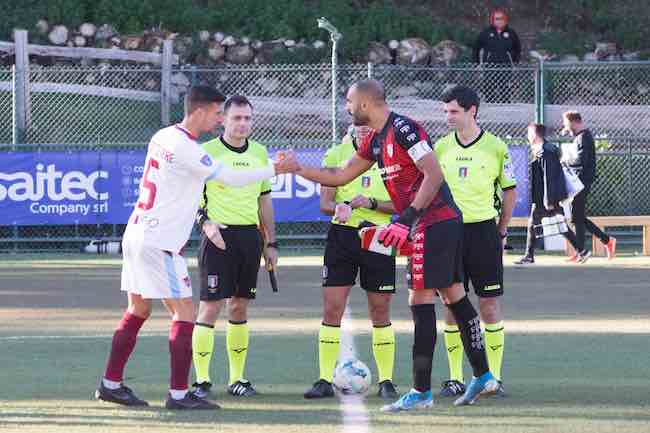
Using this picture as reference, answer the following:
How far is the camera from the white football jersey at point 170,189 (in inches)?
331

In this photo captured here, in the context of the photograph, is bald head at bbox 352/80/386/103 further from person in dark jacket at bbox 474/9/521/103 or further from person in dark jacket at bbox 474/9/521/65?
person in dark jacket at bbox 474/9/521/65

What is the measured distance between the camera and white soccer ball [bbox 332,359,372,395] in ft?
29.0

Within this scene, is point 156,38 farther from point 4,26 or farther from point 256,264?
point 256,264

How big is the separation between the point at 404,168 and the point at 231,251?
5.11ft

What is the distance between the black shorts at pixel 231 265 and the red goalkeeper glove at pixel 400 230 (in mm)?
1486

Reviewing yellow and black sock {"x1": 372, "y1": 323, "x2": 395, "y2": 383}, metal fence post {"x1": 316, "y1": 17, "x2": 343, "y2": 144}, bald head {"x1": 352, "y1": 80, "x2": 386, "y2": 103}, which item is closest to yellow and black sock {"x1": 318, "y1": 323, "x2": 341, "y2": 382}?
yellow and black sock {"x1": 372, "y1": 323, "x2": 395, "y2": 383}

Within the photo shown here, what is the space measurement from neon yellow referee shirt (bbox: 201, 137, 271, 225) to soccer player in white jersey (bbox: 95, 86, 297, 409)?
2.48 feet

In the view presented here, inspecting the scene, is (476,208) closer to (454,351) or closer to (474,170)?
(474,170)

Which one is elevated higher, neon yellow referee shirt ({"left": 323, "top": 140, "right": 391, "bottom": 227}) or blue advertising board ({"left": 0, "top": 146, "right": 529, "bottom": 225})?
neon yellow referee shirt ({"left": 323, "top": 140, "right": 391, "bottom": 227})

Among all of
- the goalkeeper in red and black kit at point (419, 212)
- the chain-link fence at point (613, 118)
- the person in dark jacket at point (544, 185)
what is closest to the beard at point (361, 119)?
the goalkeeper in red and black kit at point (419, 212)

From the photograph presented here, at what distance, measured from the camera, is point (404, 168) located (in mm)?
8414

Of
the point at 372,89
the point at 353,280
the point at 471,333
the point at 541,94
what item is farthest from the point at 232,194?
the point at 541,94

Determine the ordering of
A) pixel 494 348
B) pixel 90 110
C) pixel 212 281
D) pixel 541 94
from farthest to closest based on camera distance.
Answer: pixel 90 110 → pixel 541 94 → pixel 494 348 → pixel 212 281

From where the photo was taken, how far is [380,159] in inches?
337
